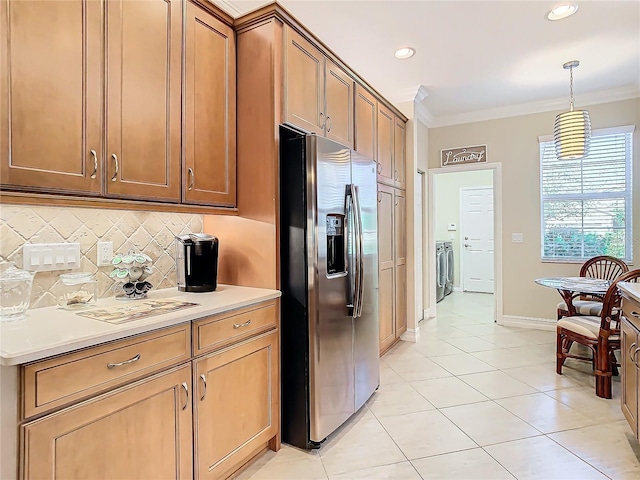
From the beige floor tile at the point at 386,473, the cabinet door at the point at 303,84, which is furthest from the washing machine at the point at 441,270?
the beige floor tile at the point at 386,473

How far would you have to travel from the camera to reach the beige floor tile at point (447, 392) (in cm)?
270

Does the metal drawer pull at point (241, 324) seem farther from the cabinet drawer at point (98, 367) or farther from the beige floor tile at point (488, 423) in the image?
the beige floor tile at point (488, 423)

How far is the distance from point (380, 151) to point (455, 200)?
4586 millimetres

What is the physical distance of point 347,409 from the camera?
2326 millimetres

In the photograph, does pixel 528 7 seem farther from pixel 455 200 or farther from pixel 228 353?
pixel 455 200

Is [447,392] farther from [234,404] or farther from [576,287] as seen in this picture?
[234,404]

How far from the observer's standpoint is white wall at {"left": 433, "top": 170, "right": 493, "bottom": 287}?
24.5 ft

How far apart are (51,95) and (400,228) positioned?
10.9ft

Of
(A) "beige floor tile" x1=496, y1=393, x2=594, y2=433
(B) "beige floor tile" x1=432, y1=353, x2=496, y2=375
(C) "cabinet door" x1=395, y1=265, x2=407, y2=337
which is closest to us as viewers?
(A) "beige floor tile" x1=496, y1=393, x2=594, y2=433

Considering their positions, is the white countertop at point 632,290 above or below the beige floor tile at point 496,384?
above

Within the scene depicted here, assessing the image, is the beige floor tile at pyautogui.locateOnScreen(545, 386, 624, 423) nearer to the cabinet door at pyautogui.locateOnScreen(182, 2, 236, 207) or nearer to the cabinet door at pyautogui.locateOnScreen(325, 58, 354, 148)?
the cabinet door at pyautogui.locateOnScreen(325, 58, 354, 148)

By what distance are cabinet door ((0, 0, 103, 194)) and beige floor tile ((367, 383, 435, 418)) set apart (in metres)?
2.20

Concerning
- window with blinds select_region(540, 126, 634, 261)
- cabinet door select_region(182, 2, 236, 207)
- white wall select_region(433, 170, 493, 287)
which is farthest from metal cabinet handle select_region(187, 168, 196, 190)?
white wall select_region(433, 170, 493, 287)

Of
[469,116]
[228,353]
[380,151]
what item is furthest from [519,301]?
[228,353]
